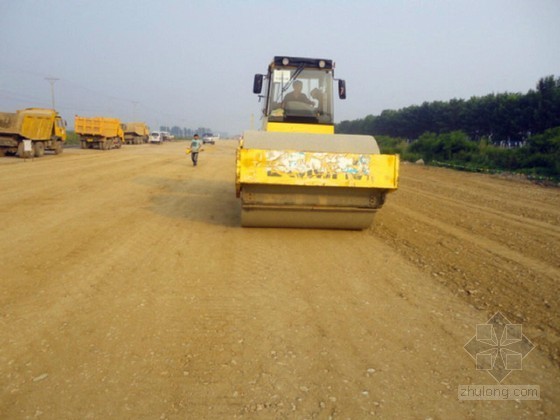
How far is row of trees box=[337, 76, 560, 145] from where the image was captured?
32.9 m

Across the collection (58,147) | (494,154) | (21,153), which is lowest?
(21,153)

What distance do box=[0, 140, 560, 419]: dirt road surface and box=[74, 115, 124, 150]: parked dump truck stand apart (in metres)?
27.3

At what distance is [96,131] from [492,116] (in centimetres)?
3571

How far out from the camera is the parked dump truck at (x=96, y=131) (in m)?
31.6

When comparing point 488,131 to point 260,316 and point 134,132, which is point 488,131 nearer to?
point 134,132

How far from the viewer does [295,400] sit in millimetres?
2543

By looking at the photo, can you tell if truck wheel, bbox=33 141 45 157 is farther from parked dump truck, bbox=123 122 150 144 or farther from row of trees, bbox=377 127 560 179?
parked dump truck, bbox=123 122 150 144

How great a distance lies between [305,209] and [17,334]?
379cm

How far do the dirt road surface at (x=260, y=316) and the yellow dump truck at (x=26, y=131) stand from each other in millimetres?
15834

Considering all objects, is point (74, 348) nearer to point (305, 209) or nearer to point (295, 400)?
point (295, 400)

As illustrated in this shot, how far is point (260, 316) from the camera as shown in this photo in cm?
359

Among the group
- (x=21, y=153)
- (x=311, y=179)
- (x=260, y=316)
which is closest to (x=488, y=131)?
(x=21, y=153)

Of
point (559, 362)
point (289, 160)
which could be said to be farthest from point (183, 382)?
point (289, 160)

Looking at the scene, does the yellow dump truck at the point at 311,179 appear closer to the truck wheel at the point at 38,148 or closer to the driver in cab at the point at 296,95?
the driver in cab at the point at 296,95
